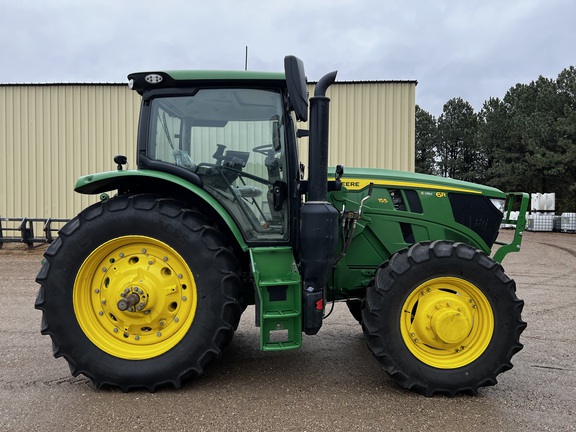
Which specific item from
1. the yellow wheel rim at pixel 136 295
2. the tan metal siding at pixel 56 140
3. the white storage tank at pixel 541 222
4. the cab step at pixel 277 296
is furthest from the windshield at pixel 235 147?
the white storage tank at pixel 541 222

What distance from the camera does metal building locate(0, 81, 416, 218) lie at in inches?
470

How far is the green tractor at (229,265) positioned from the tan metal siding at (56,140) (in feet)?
32.5

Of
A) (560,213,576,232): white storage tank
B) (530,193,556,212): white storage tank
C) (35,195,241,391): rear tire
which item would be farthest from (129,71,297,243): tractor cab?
(530,193,556,212): white storage tank

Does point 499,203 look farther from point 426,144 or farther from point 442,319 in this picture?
point 426,144

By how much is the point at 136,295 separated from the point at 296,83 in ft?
5.59

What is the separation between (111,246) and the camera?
300 cm

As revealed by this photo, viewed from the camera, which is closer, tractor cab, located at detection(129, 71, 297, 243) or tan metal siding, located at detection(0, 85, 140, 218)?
tractor cab, located at detection(129, 71, 297, 243)

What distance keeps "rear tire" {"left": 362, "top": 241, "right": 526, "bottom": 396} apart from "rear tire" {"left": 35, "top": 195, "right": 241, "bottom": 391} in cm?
100

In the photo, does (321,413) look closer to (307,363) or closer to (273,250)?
(307,363)

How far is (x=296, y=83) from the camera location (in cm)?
277

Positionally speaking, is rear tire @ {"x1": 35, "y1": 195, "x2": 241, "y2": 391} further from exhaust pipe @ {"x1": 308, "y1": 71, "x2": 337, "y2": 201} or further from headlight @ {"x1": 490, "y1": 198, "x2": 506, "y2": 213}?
headlight @ {"x1": 490, "y1": 198, "x2": 506, "y2": 213}

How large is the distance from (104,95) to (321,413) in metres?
11.8

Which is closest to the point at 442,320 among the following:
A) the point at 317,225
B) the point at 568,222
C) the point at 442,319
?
the point at 442,319

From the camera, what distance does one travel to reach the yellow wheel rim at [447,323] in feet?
9.74
